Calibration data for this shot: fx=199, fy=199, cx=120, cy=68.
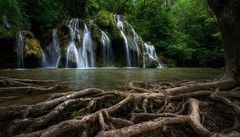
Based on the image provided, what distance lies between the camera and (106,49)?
22375mm

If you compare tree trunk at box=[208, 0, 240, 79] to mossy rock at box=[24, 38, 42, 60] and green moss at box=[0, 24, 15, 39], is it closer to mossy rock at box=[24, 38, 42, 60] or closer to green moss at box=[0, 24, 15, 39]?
green moss at box=[0, 24, 15, 39]

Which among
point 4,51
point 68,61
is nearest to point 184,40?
point 68,61

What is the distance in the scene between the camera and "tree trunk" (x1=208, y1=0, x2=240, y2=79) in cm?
400

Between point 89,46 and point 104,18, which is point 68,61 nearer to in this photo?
point 89,46

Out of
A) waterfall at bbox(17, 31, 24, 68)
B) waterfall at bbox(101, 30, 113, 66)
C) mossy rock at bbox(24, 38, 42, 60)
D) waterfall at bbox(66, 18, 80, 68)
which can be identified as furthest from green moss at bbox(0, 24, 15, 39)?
waterfall at bbox(101, 30, 113, 66)

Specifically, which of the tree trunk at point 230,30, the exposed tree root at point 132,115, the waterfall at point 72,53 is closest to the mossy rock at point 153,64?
the waterfall at point 72,53

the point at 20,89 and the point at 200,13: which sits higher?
the point at 200,13

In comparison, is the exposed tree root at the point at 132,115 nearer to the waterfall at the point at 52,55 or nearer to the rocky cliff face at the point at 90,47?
the rocky cliff face at the point at 90,47

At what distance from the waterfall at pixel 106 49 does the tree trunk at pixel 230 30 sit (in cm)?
1791

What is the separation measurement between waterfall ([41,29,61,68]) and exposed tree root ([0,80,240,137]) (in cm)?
1598

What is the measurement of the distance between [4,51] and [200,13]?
29.8 meters

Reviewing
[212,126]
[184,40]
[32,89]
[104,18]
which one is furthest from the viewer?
[184,40]

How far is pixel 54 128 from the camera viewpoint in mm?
2342

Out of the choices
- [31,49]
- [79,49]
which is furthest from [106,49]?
[31,49]
